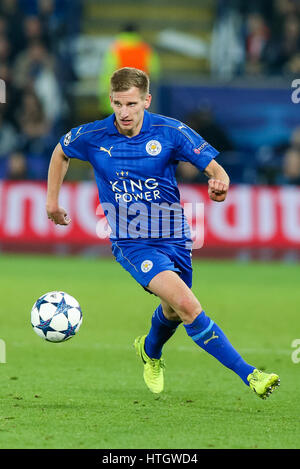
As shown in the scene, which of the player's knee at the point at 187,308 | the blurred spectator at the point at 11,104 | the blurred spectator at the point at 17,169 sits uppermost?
the blurred spectator at the point at 11,104

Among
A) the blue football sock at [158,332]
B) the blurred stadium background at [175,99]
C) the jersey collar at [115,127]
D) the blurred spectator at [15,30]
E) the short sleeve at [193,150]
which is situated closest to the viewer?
the short sleeve at [193,150]

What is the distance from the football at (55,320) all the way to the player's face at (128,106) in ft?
4.21

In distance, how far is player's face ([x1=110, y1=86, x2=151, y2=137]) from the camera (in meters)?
5.82

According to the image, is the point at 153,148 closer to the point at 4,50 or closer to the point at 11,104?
the point at 11,104

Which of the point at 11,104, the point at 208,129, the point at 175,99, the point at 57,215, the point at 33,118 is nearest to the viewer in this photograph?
the point at 57,215

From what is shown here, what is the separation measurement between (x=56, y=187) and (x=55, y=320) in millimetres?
873

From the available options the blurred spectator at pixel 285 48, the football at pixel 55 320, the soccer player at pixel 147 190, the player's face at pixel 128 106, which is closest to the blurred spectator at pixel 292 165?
the blurred spectator at pixel 285 48

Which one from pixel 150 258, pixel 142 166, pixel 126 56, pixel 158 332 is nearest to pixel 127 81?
pixel 142 166

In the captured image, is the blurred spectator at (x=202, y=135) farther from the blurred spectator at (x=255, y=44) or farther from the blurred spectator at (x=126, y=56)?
the blurred spectator at (x=255, y=44)

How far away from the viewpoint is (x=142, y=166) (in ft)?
19.7

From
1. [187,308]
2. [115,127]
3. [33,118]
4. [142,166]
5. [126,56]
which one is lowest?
[187,308]

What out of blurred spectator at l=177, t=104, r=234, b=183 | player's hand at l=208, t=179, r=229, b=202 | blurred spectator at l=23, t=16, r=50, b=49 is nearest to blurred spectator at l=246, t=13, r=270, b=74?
blurred spectator at l=177, t=104, r=234, b=183

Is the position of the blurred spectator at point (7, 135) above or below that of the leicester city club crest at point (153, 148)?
above

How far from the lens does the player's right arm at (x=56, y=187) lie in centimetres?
616
